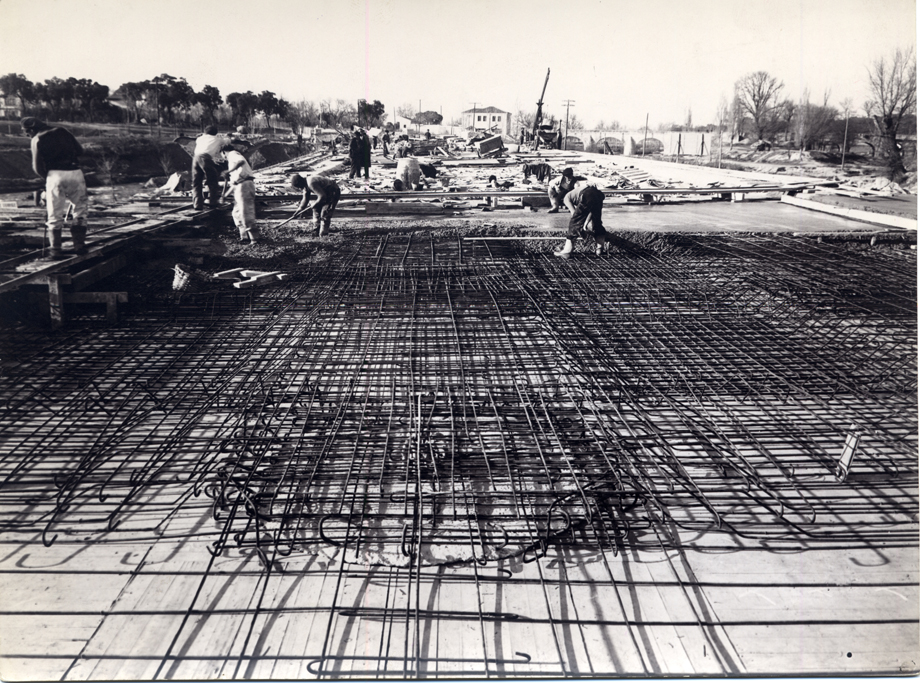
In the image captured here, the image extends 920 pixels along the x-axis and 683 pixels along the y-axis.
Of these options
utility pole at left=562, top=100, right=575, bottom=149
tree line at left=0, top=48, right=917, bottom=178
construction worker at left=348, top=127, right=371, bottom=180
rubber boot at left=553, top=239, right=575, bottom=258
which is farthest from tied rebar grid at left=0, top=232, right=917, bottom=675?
tree line at left=0, top=48, right=917, bottom=178

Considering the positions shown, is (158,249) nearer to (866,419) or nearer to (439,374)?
(439,374)

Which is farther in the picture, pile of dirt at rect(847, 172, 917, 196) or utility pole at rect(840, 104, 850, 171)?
pile of dirt at rect(847, 172, 917, 196)

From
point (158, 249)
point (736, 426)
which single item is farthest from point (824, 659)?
point (158, 249)

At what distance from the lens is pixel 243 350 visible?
5496 mm

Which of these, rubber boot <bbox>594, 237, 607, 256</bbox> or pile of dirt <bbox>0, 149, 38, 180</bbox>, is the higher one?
pile of dirt <bbox>0, 149, 38, 180</bbox>

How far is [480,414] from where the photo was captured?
440cm

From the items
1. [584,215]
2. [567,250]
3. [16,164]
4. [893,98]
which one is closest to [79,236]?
[16,164]

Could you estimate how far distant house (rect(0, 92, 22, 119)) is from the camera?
4.72 metres

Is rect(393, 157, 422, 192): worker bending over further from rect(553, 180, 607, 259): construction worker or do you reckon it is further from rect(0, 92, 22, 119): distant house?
rect(0, 92, 22, 119): distant house

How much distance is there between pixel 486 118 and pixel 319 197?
2052mm

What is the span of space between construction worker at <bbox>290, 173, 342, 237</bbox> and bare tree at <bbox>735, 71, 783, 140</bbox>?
4182 mm

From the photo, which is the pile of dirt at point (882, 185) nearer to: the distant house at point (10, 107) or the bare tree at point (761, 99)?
the bare tree at point (761, 99)

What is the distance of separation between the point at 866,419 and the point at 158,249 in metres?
6.47

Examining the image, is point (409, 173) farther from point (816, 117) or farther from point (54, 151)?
point (816, 117)
